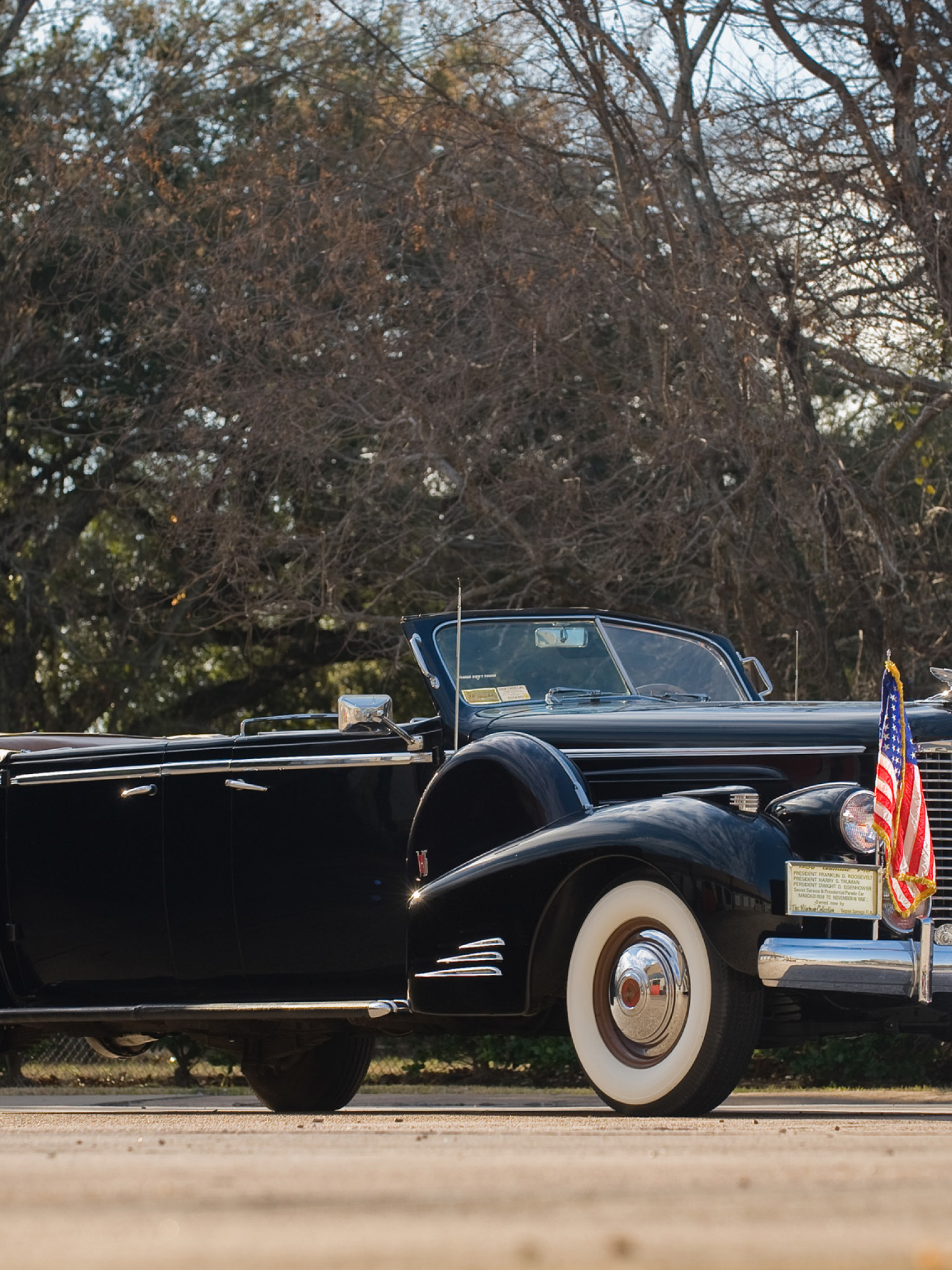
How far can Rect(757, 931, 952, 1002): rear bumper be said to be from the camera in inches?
210

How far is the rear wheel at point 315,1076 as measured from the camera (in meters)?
8.01

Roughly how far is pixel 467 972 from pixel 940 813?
1674mm

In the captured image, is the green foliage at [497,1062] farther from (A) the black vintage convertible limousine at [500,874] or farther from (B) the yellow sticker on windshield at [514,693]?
(B) the yellow sticker on windshield at [514,693]

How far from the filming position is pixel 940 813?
19.7 feet

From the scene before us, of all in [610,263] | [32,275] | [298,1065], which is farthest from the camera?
[32,275]

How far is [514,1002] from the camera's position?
237 inches

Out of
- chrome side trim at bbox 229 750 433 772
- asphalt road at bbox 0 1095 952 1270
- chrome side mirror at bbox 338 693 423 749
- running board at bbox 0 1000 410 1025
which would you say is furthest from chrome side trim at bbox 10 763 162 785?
asphalt road at bbox 0 1095 952 1270

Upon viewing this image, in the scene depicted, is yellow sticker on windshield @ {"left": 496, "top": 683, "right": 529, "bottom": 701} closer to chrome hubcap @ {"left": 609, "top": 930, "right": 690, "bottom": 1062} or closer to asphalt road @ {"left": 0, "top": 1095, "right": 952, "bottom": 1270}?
chrome hubcap @ {"left": 609, "top": 930, "right": 690, "bottom": 1062}

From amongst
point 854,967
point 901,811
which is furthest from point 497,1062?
point 854,967

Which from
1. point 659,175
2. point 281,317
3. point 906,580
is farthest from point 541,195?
point 906,580

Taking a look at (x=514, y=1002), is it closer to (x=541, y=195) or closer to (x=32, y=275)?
(x=541, y=195)

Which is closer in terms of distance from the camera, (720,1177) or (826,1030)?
(720,1177)

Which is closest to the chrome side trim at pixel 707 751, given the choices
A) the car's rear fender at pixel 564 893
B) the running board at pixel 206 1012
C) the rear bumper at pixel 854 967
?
the car's rear fender at pixel 564 893

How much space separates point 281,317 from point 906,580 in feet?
15.9
